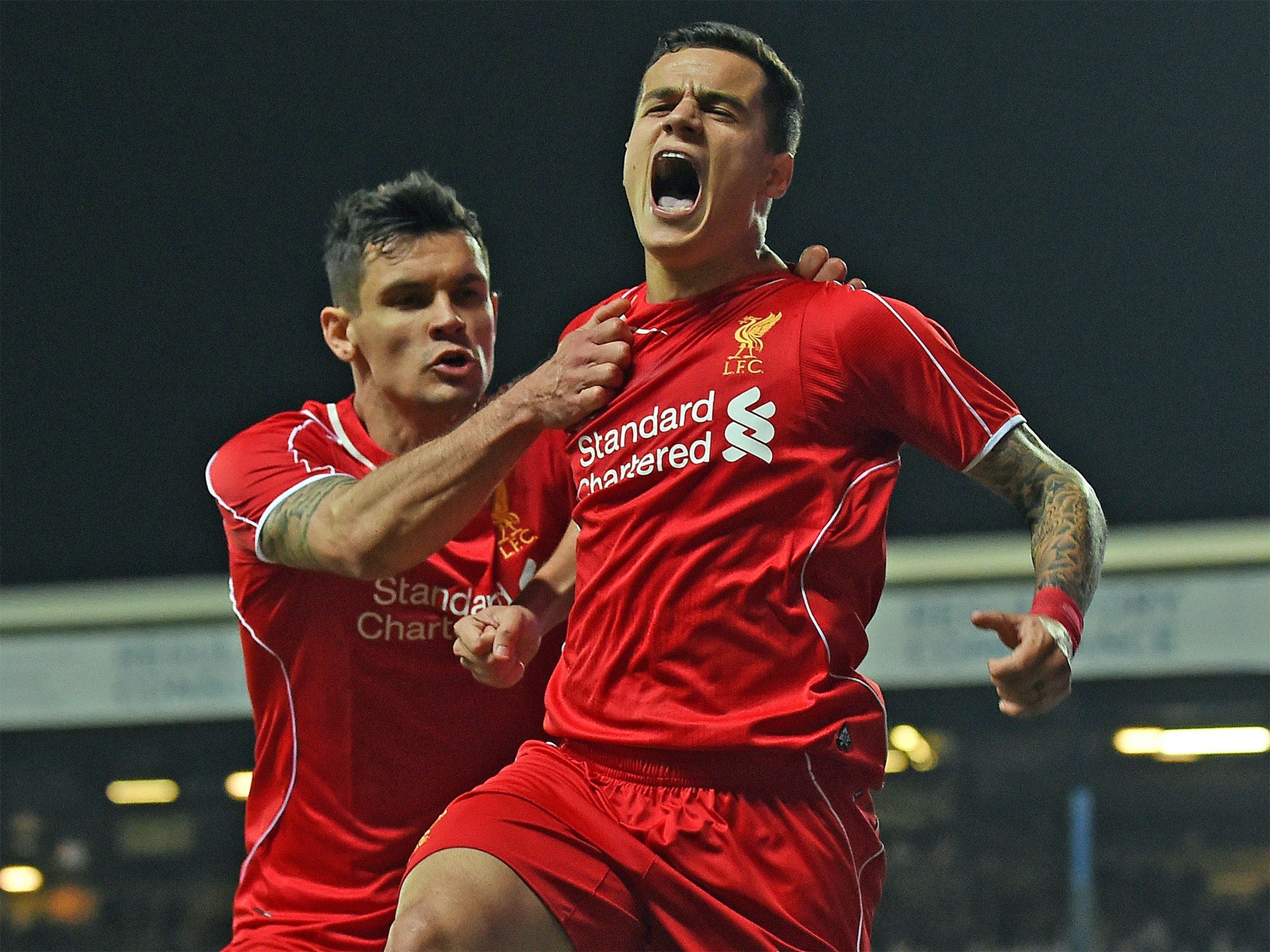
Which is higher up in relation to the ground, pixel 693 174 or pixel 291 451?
pixel 693 174

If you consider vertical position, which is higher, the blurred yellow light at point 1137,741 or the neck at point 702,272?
the neck at point 702,272

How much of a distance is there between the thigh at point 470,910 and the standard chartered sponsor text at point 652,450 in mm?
793

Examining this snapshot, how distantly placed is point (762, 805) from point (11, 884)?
400 inches

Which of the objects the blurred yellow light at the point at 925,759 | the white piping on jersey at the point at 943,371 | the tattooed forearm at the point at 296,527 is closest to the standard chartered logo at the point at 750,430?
Result: the white piping on jersey at the point at 943,371

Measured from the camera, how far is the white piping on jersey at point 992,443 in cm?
292

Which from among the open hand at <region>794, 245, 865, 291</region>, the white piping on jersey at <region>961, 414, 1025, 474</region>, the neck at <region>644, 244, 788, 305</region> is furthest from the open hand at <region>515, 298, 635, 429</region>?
the white piping on jersey at <region>961, 414, 1025, 474</region>

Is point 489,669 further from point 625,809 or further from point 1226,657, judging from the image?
point 1226,657

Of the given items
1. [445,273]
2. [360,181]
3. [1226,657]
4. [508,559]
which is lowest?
[1226,657]

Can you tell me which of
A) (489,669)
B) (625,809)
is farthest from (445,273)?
(625,809)

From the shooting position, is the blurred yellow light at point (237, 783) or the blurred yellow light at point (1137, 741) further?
the blurred yellow light at point (237, 783)

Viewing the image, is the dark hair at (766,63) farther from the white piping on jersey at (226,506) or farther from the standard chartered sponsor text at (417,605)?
the white piping on jersey at (226,506)

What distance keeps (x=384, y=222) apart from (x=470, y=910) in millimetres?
1994

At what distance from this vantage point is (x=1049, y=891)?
34.1ft

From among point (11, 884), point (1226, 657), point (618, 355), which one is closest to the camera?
point (618, 355)
